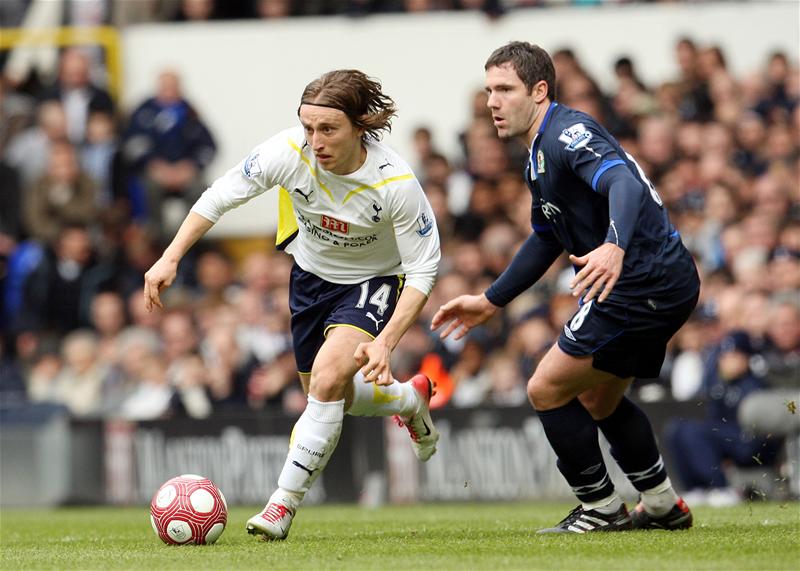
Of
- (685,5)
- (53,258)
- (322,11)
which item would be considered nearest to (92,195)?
(53,258)

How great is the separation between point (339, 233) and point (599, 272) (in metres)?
1.84

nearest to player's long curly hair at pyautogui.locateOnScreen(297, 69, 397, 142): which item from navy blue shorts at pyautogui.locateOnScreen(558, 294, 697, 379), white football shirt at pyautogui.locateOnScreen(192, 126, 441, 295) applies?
white football shirt at pyautogui.locateOnScreen(192, 126, 441, 295)

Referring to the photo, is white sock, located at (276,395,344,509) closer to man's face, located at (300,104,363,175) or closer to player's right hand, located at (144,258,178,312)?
player's right hand, located at (144,258,178,312)

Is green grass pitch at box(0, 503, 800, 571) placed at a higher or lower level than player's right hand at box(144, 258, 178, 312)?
lower

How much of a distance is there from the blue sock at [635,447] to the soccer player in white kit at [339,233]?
128 centimetres

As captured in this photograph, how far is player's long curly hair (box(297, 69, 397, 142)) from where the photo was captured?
7350 millimetres

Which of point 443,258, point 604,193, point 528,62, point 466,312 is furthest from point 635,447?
point 443,258

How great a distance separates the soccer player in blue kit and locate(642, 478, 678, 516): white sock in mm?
55

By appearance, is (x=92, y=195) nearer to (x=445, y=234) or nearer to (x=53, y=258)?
(x=53, y=258)

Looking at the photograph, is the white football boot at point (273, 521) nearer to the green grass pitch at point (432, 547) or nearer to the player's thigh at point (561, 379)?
the green grass pitch at point (432, 547)

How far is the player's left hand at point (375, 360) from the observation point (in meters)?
7.07

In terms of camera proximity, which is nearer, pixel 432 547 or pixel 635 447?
pixel 432 547

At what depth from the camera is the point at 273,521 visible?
24.5 ft

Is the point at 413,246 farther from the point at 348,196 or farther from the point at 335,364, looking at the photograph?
the point at 335,364
